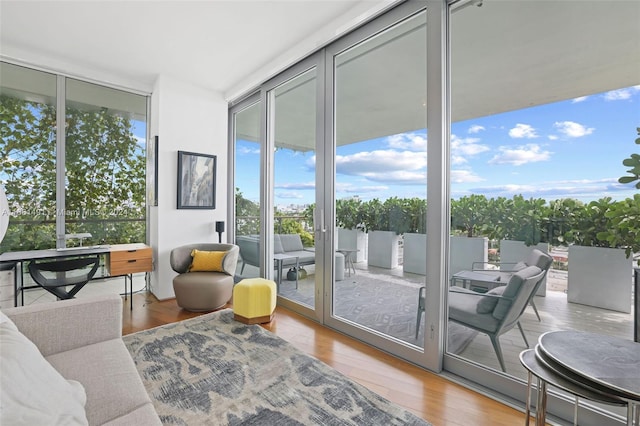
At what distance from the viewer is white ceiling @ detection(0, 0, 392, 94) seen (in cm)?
262

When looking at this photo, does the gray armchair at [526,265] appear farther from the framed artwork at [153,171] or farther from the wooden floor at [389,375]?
the framed artwork at [153,171]

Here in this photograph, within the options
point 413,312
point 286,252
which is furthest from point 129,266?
point 413,312

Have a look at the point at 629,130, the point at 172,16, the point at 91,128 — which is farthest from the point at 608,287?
the point at 91,128

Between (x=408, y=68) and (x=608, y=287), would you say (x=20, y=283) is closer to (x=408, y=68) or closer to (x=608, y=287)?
(x=408, y=68)

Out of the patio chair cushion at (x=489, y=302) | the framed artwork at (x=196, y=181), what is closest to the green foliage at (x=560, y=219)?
the patio chair cushion at (x=489, y=302)

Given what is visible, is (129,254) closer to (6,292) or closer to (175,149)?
(6,292)

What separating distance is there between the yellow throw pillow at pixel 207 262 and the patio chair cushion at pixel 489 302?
283 centimetres

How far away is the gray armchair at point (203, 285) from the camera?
11.2 feet

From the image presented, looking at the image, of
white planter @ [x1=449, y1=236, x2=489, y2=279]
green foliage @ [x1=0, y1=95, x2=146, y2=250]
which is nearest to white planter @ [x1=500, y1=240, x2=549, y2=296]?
white planter @ [x1=449, y1=236, x2=489, y2=279]

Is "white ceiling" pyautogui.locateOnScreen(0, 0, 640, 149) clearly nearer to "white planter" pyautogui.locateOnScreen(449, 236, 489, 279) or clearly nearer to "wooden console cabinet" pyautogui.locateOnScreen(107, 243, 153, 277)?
"white planter" pyautogui.locateOnScreen(449, 236, 489, 279)

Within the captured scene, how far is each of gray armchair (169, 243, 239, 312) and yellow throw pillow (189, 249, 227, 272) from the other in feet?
0.13

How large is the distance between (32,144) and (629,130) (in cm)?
547

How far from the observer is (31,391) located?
0.98 meters

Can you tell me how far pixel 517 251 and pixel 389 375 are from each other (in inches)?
49.8
